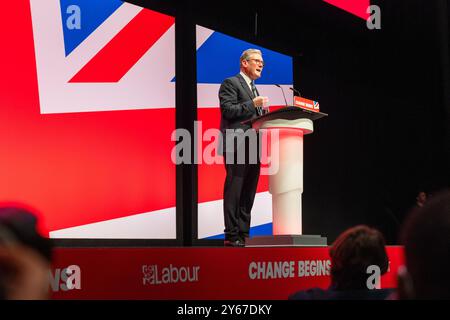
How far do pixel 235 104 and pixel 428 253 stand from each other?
2.95m

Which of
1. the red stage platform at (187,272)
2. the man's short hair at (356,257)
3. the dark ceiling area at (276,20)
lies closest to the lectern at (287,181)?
the red stage platform at (187,272)

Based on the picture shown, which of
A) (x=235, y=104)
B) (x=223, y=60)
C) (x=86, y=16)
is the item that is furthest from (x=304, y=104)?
(x=223, y=60)

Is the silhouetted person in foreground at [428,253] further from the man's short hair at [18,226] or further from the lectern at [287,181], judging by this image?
the lectern at [287,181]

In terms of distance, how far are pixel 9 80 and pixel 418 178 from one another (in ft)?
15.0

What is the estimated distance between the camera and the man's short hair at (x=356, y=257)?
1562mm

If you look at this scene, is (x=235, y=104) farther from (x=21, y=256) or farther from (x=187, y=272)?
(x=21, y=256)

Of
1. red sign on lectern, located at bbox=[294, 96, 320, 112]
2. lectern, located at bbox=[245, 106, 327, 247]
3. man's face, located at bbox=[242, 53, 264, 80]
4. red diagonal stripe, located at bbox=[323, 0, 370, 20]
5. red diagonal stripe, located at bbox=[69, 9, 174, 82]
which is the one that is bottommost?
lectern, located at bbox=[245, 106, 327, 247]

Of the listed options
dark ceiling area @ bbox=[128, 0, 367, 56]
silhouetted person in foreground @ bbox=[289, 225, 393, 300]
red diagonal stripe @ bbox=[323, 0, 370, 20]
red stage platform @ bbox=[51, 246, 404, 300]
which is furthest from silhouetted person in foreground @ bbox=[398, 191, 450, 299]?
red diagonal stripe @ bbox=[323, 0, 370, 20]

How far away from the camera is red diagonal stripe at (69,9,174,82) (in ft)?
14.5

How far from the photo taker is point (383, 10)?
20.1ft

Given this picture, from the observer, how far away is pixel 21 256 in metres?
0.63

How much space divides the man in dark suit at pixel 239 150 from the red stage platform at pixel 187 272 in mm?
511

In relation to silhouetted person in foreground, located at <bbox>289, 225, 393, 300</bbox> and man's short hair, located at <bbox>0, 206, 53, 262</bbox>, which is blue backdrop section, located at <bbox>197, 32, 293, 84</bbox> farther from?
man's short hair, located at <bbox>0, 206, 53, 262</bbox>

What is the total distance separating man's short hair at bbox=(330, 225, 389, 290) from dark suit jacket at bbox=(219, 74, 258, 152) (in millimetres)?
1914
